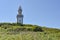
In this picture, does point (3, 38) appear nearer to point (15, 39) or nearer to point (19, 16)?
point (15, 39)

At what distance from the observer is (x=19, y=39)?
940cm

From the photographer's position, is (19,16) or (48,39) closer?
(48,39)

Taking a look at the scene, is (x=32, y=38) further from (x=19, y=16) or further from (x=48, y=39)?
(x=19, y=16)

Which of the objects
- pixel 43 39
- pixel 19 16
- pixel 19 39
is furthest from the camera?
pixel 19 16

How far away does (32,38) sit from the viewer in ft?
32.0

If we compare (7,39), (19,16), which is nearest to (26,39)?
(7,39)

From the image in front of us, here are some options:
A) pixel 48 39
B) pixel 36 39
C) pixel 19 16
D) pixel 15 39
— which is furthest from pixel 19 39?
pixel 19 16

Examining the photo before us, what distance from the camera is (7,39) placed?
962 centimetres

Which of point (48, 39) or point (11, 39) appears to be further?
point (48, 39)

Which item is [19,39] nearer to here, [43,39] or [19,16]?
[43,39]

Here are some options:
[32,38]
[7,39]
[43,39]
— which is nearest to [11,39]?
[7,39]

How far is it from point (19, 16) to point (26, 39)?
149ft

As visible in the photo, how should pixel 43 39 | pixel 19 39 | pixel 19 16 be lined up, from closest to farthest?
pixel 19 39, pixel 43 39, pixel 19 16

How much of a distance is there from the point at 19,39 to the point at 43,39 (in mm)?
1406
